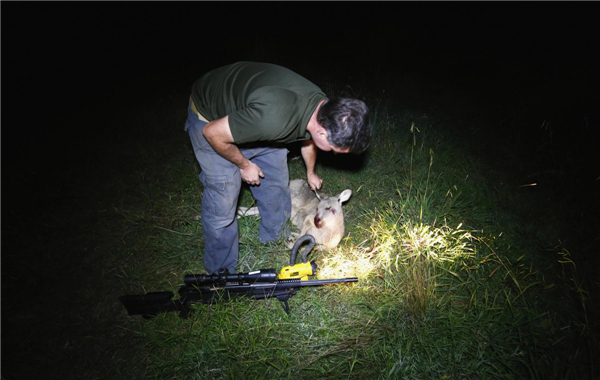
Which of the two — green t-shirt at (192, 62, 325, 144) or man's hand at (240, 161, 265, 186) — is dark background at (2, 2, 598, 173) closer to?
green t-shirt at (192, 62, 325, 144)

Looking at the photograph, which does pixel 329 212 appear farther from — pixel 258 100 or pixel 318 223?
pixel 258 100

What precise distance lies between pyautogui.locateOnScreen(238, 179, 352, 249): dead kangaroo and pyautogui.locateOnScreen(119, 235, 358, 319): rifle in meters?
0.52

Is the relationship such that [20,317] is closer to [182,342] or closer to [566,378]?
[182,342]

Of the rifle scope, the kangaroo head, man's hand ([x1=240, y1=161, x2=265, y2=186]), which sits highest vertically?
man's hand ([x1=240, y1=161, x2=265, y2=186])

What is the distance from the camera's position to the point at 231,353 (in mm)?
2158

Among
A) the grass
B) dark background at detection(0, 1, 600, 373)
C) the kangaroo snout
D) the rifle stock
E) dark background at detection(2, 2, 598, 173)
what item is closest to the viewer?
the grass

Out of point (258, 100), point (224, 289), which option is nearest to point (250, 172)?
point (258, 100)

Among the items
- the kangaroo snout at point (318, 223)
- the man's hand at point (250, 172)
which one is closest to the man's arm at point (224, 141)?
the man's hand at point (250, 172)

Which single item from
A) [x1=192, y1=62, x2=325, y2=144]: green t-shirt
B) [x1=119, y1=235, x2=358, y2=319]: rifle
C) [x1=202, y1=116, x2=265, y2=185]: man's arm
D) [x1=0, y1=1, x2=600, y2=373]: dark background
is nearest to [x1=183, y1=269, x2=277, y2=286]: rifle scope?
[x1=119, y1=235, x2=358, y2=319]: rifle

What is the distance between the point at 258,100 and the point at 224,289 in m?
1.59

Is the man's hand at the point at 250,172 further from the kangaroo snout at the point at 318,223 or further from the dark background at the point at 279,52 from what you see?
the dark background at the point at 279,52

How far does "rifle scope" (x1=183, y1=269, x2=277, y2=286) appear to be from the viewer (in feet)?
7.61

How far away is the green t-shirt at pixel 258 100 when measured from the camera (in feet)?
5.96

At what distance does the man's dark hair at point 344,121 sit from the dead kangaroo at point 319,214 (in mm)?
999
